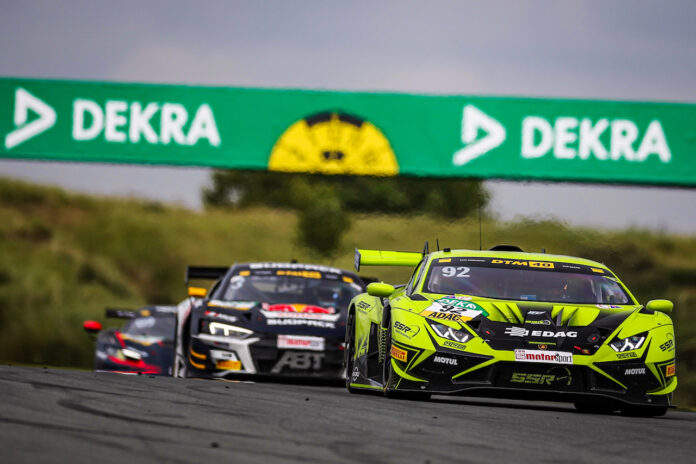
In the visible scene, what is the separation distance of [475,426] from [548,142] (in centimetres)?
1918

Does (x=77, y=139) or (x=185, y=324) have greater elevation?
(x=77, y=139)

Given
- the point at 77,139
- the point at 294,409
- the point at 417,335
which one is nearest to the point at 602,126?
the point at 77,139

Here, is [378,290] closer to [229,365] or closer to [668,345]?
[668,345]

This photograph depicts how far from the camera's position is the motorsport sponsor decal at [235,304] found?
43.6 feet

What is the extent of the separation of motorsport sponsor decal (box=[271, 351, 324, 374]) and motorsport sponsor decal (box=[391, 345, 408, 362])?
3.41 meters

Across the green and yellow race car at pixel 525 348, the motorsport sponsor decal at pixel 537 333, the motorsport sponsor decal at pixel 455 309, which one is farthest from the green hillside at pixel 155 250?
the motorsport sponsor decal at pixel 537 333

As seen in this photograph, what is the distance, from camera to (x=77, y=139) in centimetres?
2691

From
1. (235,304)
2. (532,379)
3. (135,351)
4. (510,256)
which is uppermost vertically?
(510,256)

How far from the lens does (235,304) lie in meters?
13.4

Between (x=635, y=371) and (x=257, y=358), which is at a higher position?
(x=635, y=371)

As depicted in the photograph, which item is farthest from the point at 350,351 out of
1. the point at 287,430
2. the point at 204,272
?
the point at 287,430

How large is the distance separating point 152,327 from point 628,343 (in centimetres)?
968

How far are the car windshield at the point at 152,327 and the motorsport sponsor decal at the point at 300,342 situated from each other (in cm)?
468

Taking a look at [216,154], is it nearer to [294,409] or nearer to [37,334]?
[37,334]
